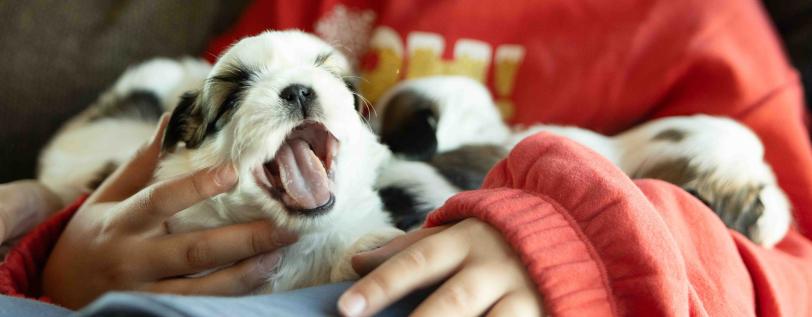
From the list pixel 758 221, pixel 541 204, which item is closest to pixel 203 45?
pixel 541 204

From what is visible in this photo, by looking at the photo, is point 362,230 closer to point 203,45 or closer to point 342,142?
point 342,142

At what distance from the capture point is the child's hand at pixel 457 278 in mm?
650

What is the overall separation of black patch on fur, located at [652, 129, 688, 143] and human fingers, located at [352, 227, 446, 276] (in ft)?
2.41

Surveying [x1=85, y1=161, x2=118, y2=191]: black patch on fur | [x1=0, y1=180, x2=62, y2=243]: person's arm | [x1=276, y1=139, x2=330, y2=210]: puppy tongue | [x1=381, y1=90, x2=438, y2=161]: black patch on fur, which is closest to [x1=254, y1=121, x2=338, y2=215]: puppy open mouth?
[x1=276, y1=139, x2=330, y2=210]: puppy tongue

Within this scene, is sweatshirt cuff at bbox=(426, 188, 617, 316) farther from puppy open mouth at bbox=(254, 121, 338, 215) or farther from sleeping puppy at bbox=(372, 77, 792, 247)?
sleeping puppy at bbox=(372, 77, 792, 247)

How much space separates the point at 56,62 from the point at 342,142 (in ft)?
2.82

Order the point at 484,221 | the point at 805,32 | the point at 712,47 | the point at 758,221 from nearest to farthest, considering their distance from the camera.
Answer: the point at 484,221 < the point at 758,221 < the point at 712,47 < the point at 805,32

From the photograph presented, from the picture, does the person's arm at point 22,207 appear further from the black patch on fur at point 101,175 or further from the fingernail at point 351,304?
the fingernail at point 351,304

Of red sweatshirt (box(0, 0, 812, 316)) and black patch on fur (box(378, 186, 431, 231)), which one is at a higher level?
red sweatshirt (box(0, 0, 812, 316))

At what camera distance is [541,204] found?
74 cm

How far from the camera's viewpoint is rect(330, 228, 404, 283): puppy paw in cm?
87

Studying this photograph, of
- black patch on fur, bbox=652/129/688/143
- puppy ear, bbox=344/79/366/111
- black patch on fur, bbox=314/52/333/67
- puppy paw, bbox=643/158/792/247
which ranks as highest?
black patch on fur, bbox=314/52/333/67

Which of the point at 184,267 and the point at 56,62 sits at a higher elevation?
the point at 56,62

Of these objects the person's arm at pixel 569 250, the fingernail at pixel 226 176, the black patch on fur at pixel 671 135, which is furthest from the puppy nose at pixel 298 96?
the black patch on fur at pixel 671 135
